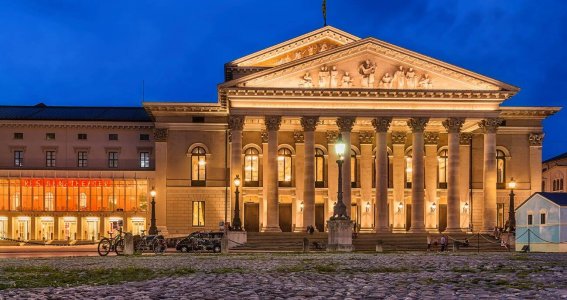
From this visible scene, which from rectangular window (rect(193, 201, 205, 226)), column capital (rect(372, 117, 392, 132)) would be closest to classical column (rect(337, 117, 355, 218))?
column capital (rect(372, 117, 392, 132))

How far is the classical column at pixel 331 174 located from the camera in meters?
69.1

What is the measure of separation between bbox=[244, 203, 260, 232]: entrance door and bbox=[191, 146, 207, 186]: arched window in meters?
4.93

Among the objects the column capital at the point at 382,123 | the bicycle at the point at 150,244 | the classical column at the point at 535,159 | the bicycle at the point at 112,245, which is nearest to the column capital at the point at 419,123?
the column capital at the point at 382,123

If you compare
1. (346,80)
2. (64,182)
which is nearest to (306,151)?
(346,80)

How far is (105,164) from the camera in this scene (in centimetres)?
7612

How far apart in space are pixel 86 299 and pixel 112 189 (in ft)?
213

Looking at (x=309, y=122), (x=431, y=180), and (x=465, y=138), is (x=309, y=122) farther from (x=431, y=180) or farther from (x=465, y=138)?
(x=465, y=138)

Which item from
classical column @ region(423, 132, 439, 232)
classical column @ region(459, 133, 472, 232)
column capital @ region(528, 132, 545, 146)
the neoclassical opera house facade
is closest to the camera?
the neoclassical opera house facade

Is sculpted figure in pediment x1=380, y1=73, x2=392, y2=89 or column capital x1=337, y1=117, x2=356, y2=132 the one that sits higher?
sculpted figure in pediment x1=380, y1=73, x2=392, y2=89

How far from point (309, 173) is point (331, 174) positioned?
25.0 ft

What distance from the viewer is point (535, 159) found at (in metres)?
72.9

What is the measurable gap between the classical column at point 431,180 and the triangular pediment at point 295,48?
39.0ft

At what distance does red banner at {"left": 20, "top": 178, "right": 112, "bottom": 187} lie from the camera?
7425cm

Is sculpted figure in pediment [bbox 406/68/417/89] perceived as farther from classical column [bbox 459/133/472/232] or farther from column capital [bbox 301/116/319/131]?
classical column [bbox 459/133/472/232]
